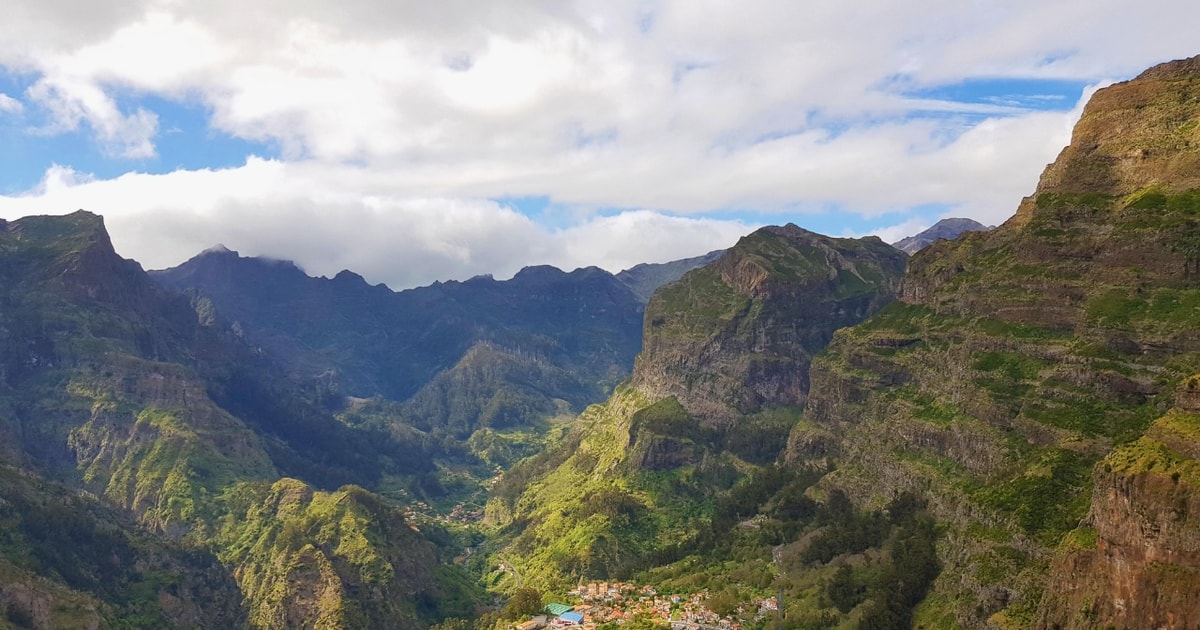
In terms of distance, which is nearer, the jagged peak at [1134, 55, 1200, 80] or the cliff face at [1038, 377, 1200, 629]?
the cliff face at [1038, 377, 1200, 629]

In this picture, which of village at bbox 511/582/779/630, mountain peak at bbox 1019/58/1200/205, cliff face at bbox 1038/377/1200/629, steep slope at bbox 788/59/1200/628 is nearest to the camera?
cliff face at bbox 1038/377/1200/629

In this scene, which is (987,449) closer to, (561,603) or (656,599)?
(656,599)

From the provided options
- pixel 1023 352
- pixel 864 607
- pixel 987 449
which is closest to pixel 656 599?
pixel 864 607

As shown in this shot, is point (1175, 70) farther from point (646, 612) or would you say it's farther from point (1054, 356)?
point (646, 612)

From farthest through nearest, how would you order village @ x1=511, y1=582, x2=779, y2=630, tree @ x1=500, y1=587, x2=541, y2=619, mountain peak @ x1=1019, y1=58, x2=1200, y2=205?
tree @ x1=500, y1=587, x2=541, y2=619, village @ x1=511, y1=582, x2=779, y2=630, mountain peak @ x1=1019, y1=58, x2=1200, y2=205

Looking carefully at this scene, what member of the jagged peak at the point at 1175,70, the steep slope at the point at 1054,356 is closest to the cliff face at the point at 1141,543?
the steep slope at the point at 1054,356

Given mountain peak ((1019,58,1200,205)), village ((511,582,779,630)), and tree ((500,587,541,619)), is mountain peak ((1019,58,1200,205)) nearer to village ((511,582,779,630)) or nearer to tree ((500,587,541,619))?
village ((511,582,779,630))

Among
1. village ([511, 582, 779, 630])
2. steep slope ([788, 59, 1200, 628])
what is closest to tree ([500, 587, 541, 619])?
village ([511, 582, 779, 630])
